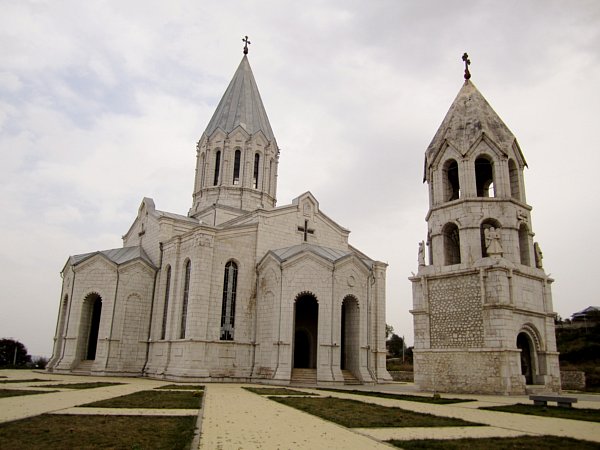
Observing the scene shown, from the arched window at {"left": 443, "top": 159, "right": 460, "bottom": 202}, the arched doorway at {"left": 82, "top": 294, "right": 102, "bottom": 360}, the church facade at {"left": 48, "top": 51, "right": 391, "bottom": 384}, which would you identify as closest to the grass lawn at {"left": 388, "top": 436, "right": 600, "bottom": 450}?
the arched window at {"left": 443, "top": 159, "right": 460, "bottom": 202}

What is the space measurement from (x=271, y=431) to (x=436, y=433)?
3.09m

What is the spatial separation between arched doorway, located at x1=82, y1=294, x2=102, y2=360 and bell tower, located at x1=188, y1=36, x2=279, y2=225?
8431 mm

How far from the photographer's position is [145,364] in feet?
90.5

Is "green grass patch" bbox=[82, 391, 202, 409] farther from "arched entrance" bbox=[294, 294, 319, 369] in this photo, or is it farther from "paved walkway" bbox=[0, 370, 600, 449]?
"arched entrance" bbox=[294, 294, 319, 369]

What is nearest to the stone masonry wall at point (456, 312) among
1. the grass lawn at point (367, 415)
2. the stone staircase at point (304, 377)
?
the grass lawn at point (367, 415)

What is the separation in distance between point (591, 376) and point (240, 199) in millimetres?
24149

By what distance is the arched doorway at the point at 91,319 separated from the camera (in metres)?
28.9

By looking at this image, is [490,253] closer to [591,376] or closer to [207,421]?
[207,421]

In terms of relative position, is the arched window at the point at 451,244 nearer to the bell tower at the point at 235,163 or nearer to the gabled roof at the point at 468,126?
the gabled roof at the point at 468,126

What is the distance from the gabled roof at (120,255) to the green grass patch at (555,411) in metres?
22.0

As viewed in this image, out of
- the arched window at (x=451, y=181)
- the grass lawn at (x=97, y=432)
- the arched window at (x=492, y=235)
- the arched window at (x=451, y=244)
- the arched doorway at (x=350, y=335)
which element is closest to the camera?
the grass lawn at (x=97, y=432)

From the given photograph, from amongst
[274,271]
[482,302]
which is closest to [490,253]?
[482,302]

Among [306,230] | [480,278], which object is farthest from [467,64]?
[306,230]

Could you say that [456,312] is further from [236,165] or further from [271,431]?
[236,165]
